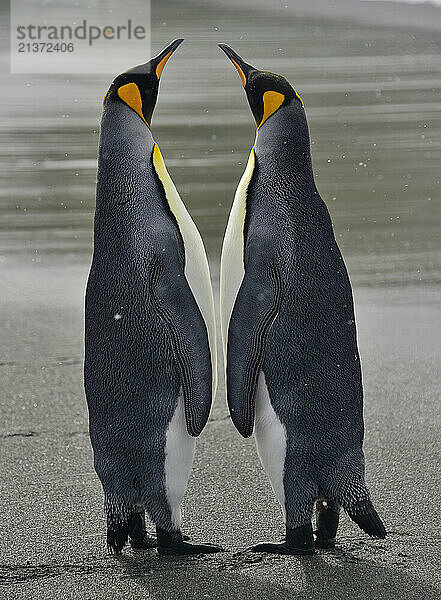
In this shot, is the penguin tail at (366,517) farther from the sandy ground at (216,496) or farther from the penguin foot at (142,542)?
the penguin foot at (142,542)

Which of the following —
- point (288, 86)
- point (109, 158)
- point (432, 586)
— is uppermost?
point (288, 86)

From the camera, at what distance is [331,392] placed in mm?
2453

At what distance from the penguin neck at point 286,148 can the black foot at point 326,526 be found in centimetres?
82

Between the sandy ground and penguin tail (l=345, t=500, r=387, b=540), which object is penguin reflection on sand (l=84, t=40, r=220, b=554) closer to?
the sandy ground

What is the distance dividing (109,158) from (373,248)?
129 inches

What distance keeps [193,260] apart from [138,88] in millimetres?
457

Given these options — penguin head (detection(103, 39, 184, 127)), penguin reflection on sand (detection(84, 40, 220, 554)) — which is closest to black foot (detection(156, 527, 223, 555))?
penguin reflection on sand (detection(84, 40, 220, 554))

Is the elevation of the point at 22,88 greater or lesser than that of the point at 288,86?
greater

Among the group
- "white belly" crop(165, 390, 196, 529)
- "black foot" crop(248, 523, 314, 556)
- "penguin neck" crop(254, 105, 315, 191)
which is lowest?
"black foot" crop(248, 523, 314, 556)

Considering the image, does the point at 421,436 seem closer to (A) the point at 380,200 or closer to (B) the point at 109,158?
(B) the point at 109,158

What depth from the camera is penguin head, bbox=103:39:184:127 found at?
8.22 ft

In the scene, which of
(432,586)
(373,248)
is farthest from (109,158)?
(373,248)

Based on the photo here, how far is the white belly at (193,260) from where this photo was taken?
2.52m

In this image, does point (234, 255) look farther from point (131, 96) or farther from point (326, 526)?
point (326, 526)
